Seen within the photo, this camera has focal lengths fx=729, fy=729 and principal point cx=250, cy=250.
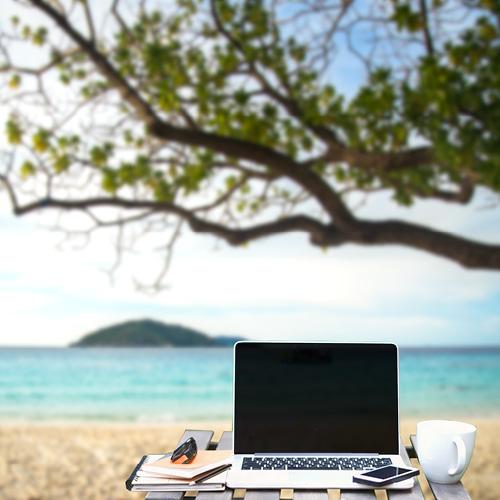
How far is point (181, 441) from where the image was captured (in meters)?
1.75

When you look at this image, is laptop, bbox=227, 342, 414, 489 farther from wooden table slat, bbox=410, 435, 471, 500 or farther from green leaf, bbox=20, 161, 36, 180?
green leaf, bbox=20, 161, 36, 180

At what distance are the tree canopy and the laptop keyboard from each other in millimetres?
2653

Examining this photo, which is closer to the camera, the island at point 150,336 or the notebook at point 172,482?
the notebook at point 172,482

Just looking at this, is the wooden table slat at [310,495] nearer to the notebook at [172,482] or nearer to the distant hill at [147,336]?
the notebook at [172,482]

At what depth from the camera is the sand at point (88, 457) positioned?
5152mm

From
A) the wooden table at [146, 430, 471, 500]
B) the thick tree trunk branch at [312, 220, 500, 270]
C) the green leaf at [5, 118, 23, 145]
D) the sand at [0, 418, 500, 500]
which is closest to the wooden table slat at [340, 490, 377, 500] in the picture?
the wooden table at [146, 430, 471, 500]

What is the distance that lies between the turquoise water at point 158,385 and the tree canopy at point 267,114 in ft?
14.9

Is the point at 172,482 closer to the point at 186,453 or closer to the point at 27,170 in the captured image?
the point at 186,453

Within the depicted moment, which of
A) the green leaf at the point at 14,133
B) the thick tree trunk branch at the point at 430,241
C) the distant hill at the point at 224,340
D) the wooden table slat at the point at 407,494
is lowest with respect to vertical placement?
the distant hill at the point at 224,340

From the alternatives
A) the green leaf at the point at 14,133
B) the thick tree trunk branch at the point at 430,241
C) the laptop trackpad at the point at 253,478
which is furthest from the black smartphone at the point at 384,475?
the green leaf at the point at 14,133

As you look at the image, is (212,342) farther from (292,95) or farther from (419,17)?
(419,17)

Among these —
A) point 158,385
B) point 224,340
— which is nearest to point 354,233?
point 224,340

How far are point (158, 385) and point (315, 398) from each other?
883 cm

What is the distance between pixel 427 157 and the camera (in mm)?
4293
